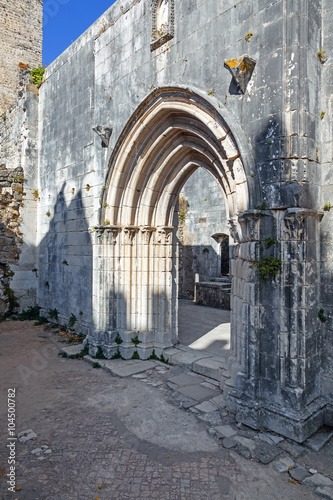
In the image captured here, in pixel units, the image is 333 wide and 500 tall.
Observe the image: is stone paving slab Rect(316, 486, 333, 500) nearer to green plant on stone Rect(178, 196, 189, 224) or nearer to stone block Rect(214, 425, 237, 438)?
stone block Rect(214, 425, 237, 438)

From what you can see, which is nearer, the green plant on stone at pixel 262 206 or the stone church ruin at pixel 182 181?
the stone church ruin at pixel 182 181

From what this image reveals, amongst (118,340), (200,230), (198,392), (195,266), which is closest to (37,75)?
(200,230)

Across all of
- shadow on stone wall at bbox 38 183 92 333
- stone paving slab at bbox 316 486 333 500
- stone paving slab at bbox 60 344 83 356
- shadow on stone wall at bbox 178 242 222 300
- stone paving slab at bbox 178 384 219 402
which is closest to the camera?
stone paving slab at bbox 316 486 333 500

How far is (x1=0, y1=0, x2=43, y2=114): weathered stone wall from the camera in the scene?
14.8 meters

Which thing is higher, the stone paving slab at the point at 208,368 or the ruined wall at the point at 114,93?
the ruined wall at the point at 114,93

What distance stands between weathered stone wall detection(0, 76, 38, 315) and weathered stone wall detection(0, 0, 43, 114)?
6.60 meters

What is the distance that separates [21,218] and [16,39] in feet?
34.1

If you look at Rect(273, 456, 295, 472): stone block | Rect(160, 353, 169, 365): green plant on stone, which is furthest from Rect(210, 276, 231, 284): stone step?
Rect(273, 456, 295, 472): stone block

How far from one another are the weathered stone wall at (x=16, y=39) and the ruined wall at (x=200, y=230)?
9.24 metres

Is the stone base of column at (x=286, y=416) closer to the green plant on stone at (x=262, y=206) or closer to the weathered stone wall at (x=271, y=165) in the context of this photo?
the weathered stone wall at (x=271, y=165)

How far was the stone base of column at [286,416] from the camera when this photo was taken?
3516 millimetres

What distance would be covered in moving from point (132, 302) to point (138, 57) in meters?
4.34

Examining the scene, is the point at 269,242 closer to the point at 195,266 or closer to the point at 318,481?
the point at 318,481

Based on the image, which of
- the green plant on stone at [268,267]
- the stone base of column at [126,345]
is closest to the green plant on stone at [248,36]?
the green plant on stone at [268,267]
